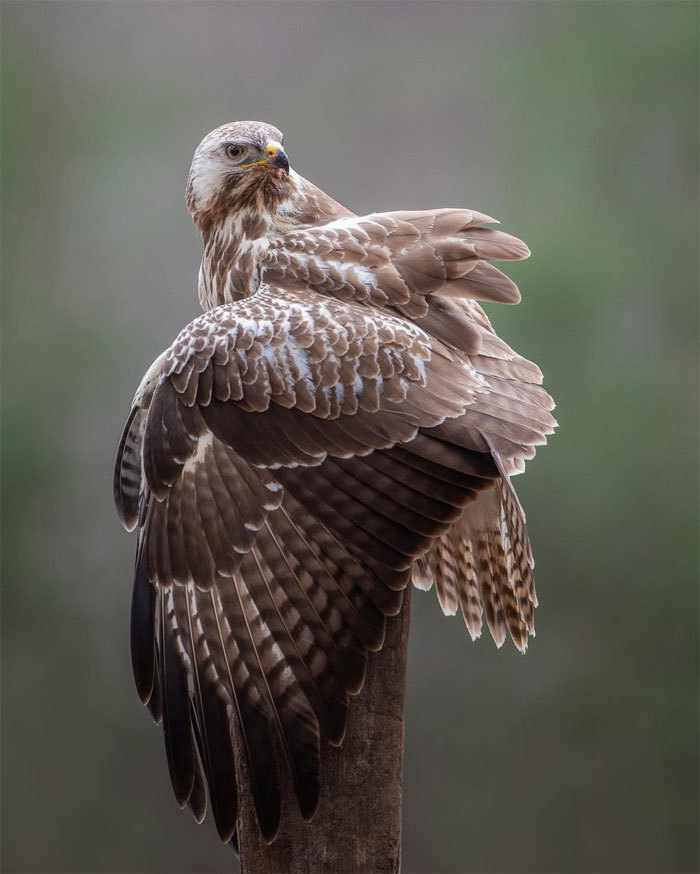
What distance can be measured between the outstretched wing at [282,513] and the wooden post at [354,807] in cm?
4

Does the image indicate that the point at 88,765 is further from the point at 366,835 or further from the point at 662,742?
the point at 366,835

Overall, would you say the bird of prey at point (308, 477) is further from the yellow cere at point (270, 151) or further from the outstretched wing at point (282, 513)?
the yellow cere at point (270, 151)

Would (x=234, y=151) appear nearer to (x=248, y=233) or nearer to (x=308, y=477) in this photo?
(x=248, y=233)

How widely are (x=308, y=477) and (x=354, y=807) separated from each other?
0.58 m

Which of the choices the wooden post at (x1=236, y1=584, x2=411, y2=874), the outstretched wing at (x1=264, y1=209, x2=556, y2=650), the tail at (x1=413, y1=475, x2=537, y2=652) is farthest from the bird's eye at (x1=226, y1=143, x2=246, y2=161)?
the wooden post at (x1=236, y1=584, x2=411, y2=874)

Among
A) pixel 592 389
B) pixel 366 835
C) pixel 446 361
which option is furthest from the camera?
pixel 592 389

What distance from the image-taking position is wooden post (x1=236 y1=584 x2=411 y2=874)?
177 centimetres

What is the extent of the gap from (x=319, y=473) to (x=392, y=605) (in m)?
0.29

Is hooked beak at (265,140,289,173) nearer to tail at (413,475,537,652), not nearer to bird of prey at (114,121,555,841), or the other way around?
bird of prey at (114,121,555,841)

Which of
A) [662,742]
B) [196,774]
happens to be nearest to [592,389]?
[662,742]

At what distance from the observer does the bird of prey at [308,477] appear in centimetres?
180

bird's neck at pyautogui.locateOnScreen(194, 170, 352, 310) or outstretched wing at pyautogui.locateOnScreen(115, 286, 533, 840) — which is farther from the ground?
bird's neck at pyautogui.locateOnScreen(194, 170, 352, 310)

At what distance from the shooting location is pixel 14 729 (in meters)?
4.59

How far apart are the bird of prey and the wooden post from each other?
41 mm
